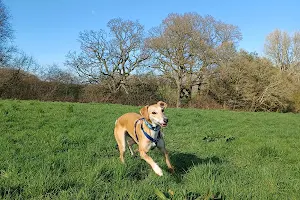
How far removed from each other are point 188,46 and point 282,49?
23.6 metres

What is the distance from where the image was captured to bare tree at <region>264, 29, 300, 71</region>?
44688mm

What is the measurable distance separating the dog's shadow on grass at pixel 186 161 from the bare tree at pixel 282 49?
44.6 m

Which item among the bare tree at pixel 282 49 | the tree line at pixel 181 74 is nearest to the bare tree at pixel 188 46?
the tree line at pixel 181 74

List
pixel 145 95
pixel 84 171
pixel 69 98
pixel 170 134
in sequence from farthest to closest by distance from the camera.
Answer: pixel 145 95 < pixel 69 98 < pixel 170 134 < pixel 84 171

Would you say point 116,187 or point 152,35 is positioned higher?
point 152,35

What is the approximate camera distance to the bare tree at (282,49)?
44.7 meters

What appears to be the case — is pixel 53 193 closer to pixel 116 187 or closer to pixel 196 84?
pixel 116 187

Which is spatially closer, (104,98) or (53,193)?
(53,193)

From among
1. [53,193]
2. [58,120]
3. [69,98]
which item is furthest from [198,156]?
[69,98]

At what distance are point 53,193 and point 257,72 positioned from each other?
99.9ft

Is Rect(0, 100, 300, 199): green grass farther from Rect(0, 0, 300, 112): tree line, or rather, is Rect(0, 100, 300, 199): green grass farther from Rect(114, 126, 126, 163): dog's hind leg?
Rect(0, 0, 300, 112): tree line

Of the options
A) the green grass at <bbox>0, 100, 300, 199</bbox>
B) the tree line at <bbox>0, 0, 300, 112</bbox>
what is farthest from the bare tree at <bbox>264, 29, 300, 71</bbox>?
the green grass at <bbox>0, 100, 300, 199</bbox>

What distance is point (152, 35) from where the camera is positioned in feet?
108

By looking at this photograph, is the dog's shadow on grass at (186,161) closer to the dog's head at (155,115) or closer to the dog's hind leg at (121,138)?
the dog's head at (155,115)
